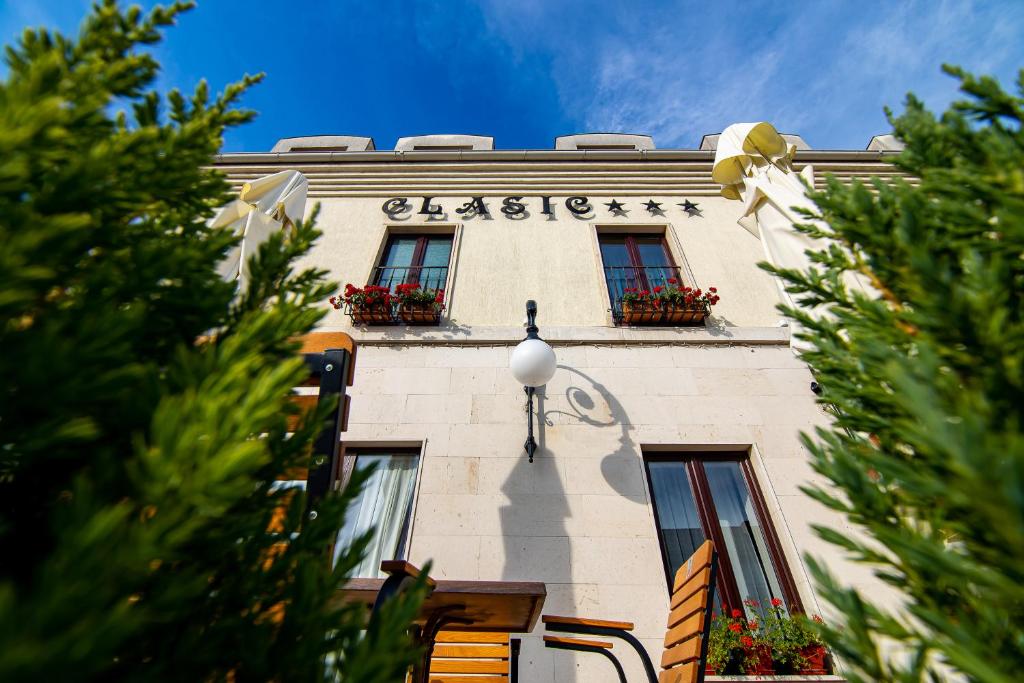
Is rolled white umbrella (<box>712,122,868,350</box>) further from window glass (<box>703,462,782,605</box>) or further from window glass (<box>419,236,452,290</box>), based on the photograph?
window glass (<box>419,236,452,290</box>)

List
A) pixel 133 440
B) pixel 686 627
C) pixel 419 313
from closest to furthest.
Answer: pixel 133 440
pixel 686 627
pixel 419 313

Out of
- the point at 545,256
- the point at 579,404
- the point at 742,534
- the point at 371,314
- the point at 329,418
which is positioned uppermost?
the point at 545,256

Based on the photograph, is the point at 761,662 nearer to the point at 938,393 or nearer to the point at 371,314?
the point at 938,393

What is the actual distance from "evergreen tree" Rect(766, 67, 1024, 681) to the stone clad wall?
294 centimetres

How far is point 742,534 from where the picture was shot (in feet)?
13.7

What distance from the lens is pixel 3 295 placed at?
655 millimetres

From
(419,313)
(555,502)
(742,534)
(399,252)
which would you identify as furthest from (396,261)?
(742,534)

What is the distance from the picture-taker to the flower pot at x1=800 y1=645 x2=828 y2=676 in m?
3.31

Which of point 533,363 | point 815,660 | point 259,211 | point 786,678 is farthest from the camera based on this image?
point 259,211

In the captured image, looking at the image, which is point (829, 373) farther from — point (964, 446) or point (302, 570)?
point (302, 570)

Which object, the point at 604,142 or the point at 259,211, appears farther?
the point at 604,142

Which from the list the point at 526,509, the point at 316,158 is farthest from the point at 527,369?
the point at 316,158

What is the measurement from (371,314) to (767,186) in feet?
16.3

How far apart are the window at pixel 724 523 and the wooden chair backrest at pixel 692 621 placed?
66.9 inches
